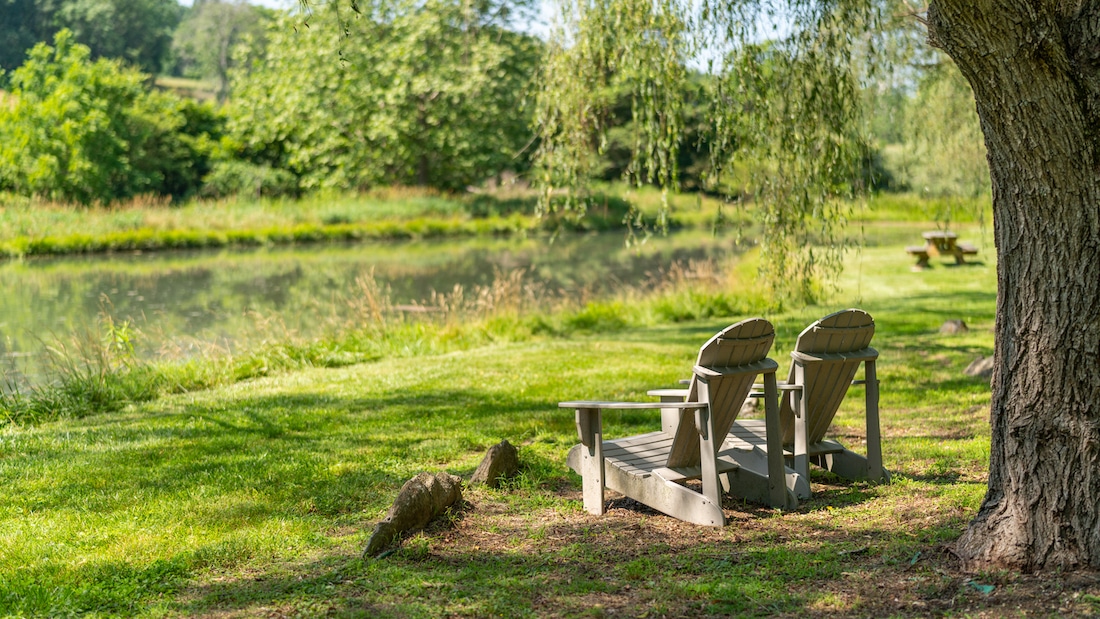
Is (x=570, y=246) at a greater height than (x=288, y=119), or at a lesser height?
lesser

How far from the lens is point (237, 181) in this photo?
37.0 meters

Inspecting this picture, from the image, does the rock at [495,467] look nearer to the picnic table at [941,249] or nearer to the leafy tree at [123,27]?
the picnic table at [941,249]

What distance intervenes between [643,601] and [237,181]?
3577 centimetres

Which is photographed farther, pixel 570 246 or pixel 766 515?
pixel 570 246

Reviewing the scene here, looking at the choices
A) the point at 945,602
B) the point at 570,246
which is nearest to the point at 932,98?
the point at 945,602

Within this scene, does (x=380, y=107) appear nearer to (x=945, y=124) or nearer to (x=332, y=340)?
(x=332, y=340)

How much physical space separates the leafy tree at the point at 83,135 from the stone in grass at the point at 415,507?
29526 mm

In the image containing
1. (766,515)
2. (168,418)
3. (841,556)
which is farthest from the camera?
(168,418)

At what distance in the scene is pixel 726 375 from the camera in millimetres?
4797

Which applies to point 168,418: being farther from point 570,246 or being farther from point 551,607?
point 570,246

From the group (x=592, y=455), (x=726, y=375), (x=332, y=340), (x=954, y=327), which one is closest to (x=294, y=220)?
(x=332, y=340)

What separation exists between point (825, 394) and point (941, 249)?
18958mm

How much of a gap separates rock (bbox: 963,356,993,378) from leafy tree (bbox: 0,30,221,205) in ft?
94.9

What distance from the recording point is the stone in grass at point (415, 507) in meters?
4.59
